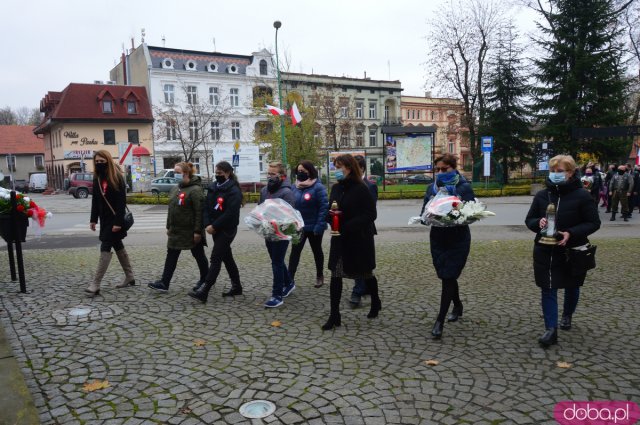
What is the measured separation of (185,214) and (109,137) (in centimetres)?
4581

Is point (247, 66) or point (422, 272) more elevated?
point (247, 66)

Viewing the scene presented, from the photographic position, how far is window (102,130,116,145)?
47.6m

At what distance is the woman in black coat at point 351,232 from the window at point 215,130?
4716cm

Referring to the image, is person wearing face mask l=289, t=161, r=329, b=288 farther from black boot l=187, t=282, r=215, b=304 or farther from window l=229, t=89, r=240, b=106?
window l=229, t=89, r=240, b=106

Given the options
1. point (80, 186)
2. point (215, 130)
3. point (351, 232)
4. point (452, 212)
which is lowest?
point (80, 186)

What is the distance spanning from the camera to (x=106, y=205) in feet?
22.3

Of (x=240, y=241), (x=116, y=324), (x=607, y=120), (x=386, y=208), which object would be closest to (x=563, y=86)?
(x=607, y=120)

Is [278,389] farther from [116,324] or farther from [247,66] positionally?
[247,66]

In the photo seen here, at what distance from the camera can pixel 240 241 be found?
12703mm

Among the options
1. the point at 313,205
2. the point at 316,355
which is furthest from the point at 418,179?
the point at 316,355

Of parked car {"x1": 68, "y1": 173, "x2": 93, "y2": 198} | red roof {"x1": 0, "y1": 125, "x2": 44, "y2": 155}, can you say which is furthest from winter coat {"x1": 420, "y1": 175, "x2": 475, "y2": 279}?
red roof {"x1": 0, "y1": 125, "x2": 44, "y2": 155}

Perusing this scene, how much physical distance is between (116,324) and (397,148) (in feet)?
82.8

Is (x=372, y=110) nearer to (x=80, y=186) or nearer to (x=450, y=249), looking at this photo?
(x=80, y=186)

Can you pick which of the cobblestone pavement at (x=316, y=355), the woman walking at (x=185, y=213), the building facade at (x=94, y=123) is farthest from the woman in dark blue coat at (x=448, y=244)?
the building facade at (x=94, y=123)
